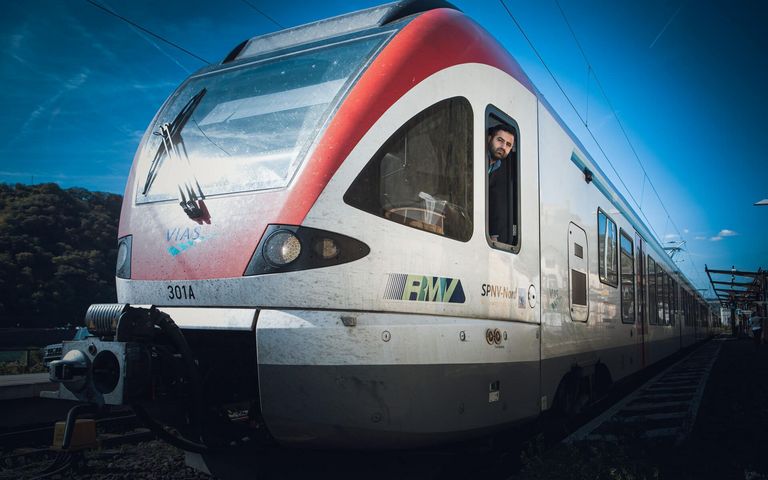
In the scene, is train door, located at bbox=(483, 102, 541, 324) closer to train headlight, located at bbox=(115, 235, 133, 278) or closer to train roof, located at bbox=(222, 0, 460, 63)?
train roof, located at bbox=(222, 0, 460, 63)

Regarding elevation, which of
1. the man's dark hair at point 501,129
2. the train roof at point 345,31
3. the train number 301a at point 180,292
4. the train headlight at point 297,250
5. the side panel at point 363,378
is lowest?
the side panel at point 363,378

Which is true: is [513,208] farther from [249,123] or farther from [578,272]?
[249,123]

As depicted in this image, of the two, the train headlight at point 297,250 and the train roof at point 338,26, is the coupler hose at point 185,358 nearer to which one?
the train headlight at point 297,250

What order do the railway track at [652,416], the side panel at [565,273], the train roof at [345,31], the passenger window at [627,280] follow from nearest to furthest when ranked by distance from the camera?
the train roof at [345,31], the side panel at [565,273], the railway track at [652,416], the passenger window at [627,280]

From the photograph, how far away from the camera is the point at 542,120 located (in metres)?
5.05

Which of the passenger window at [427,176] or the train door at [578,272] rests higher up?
the passenger window at [427,176]

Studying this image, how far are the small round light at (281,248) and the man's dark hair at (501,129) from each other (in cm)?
182

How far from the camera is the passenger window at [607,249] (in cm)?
666

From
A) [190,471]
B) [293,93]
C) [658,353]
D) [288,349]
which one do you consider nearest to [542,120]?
[293,93]

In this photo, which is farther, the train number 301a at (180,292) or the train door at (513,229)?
the train door at (513,229)

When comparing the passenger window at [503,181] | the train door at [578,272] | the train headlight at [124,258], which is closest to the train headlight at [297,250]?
the train headlight at [124,258]

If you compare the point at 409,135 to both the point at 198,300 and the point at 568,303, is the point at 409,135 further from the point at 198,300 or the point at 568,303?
the point at 568,303

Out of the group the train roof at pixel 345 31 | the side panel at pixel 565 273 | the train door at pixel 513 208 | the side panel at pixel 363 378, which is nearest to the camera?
the side panel at pixel 363 378

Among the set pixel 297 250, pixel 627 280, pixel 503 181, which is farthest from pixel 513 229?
pixel 627 280
